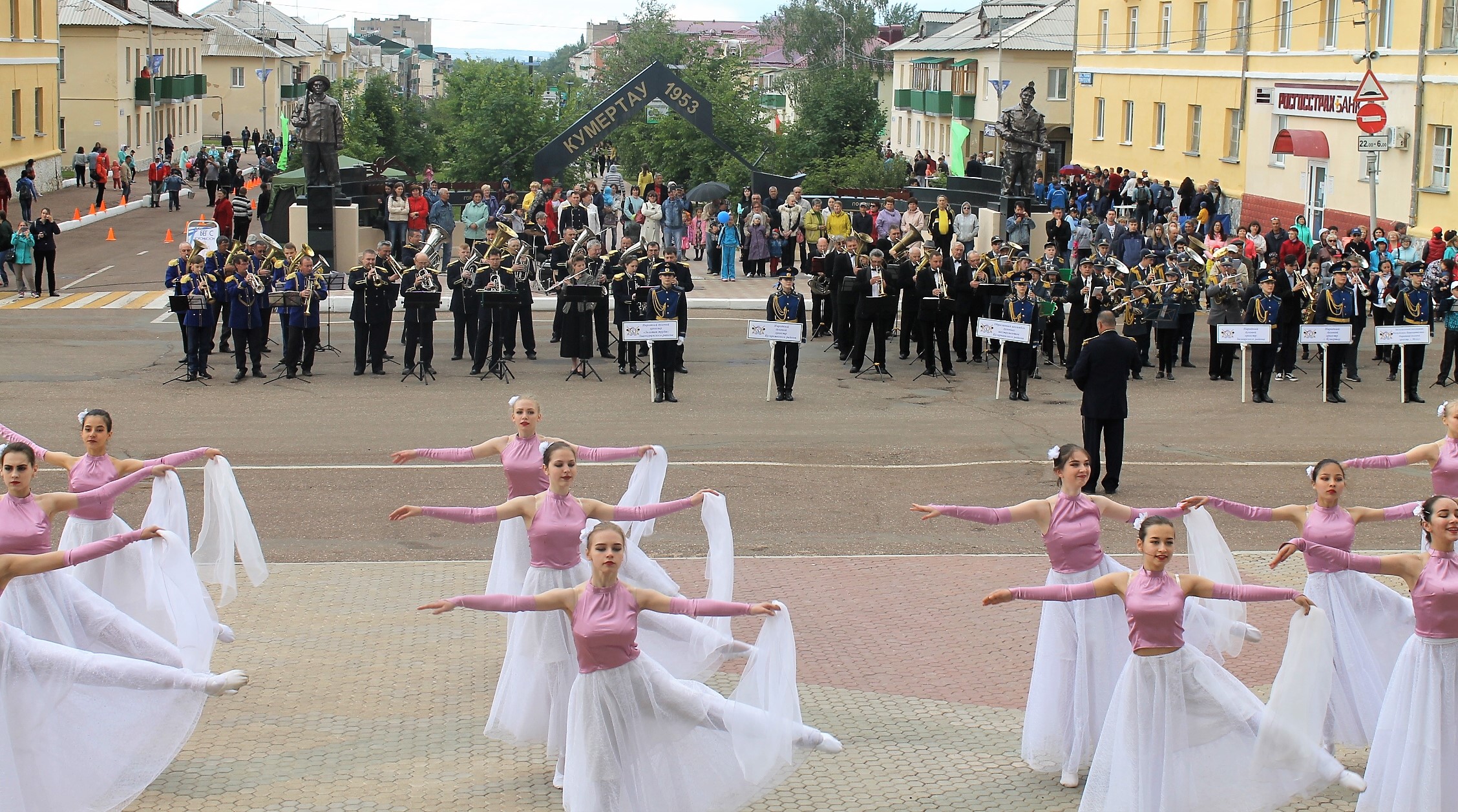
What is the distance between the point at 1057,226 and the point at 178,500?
26.2 meters

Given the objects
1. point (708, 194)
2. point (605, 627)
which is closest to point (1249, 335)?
point (605, 627)

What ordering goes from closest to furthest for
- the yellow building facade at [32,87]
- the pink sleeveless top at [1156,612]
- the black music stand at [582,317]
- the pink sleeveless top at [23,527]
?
the pink sleeveless top at [1156,612], the pink sleeveless top at [23,527], the black music stand at [582,317], the yellow building facade at [32,87]

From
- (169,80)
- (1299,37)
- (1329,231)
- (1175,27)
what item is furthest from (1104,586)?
(169,80)

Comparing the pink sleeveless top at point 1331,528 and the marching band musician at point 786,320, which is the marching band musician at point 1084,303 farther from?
the pink sleeveless top at point 1331,528

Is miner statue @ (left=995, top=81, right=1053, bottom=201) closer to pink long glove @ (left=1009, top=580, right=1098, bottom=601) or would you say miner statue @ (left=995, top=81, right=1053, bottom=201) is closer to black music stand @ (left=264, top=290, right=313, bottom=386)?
black music stand @ (left=264, top=290, right=313, bottom=386)

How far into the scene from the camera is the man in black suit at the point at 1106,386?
15.9 metres

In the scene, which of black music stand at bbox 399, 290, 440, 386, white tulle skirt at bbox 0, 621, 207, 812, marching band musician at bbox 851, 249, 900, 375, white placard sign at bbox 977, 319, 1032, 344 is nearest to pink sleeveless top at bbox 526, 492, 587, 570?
white tulle skirt at bbox 0, 621, 207, 812

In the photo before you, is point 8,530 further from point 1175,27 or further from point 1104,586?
point 1175,27

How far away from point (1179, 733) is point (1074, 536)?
4.93 feet

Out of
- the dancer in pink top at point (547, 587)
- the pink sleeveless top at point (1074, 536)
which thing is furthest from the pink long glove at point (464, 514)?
the pink sleeveless top at point (1074, 536)

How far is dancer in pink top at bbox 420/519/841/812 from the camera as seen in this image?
Answer: 7402mm

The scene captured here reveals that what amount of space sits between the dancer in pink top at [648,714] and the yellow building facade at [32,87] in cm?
5049

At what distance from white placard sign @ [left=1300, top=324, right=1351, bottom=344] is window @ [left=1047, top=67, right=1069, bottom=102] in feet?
173

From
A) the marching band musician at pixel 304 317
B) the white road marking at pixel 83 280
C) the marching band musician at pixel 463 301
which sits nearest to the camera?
the marching band musician at pixel 304 317
